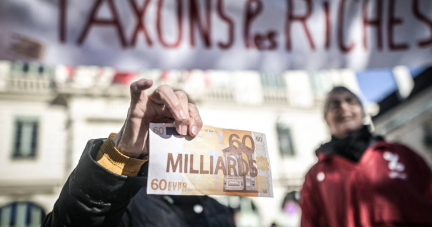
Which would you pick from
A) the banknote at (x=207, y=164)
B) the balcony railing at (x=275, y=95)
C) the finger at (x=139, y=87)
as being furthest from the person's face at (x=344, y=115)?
the balcony railing at (x=275, y=95)

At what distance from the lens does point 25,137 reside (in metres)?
11.8

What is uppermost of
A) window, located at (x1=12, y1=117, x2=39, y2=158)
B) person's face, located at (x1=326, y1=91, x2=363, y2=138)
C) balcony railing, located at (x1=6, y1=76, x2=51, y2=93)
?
balcony railing, located at (x1=6, y1=76, x2=51, y2=93)

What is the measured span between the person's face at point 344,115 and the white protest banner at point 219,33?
211mm

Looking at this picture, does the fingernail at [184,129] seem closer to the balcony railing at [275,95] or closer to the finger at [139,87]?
the finger at [139,87]

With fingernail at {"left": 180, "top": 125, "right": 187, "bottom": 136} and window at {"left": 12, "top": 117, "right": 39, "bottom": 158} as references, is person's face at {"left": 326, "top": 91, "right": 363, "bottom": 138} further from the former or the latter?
Result: window at {"left": 12, "top": 117, "right": 39, "bottom": 158}

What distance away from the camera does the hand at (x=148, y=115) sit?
0.95 meters

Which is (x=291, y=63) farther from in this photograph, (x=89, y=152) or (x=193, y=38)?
(x=89, y=152)

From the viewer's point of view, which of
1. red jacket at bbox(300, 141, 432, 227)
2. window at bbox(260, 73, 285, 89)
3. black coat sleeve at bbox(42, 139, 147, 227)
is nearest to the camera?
black coat sleeve at bbox(42, 139, 147, 227)

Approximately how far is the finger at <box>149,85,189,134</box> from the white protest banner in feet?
2.78

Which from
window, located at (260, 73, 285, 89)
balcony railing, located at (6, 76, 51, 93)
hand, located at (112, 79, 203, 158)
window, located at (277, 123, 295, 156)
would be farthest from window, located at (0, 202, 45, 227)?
hand, located at (112, 79, 203, 158)

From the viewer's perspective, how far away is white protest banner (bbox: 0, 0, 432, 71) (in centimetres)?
164

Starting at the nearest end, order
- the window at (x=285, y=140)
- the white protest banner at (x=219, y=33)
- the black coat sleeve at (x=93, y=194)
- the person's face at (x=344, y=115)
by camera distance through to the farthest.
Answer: the black coat sleeve at (x=93, y=194) < the white protest banner at (x=219, y=33) < the person's face at (x=344, y=115) < the window at (x=285, y=140)

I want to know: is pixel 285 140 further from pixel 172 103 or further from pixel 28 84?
pixel 172 103

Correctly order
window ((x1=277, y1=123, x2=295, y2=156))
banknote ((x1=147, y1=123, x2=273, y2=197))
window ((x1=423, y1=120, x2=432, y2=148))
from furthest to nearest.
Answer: window ((x1=277, y1=123, x2=295, y2=156))
window ((x1=423, y1=120, x2=432, y2=148))
banknote ((x1=147, y1=123, x2=273, y2=197))
